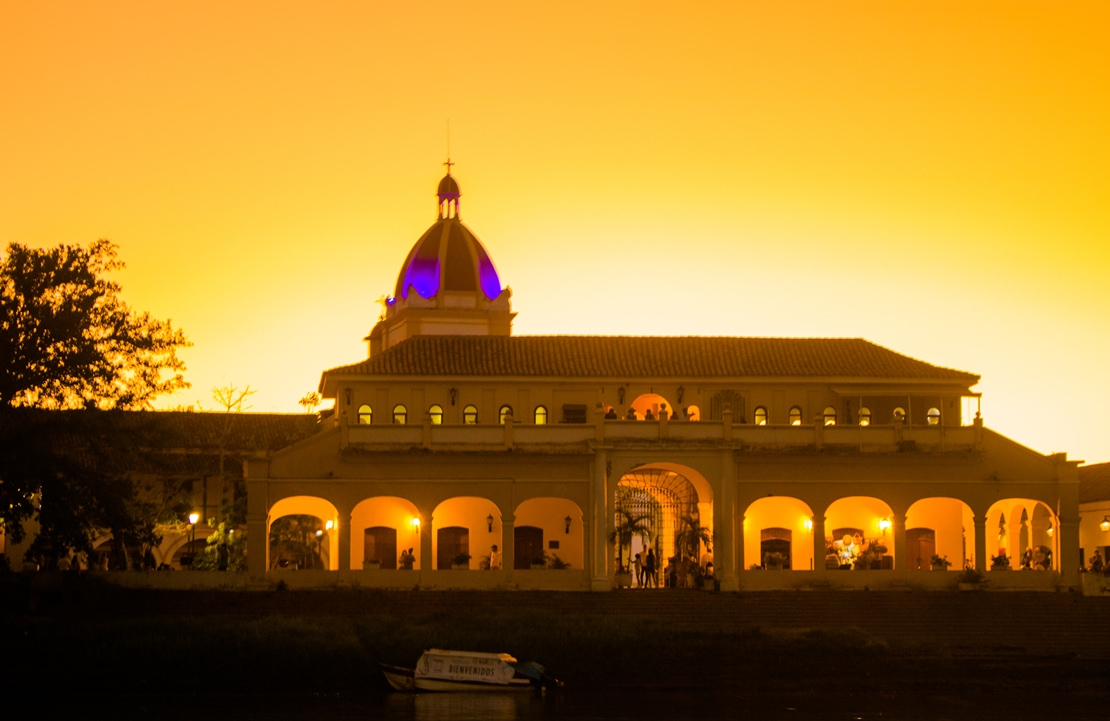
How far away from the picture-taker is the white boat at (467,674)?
41.4m

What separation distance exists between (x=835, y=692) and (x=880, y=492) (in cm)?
1353

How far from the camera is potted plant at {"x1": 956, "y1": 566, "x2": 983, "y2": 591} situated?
5209 cm

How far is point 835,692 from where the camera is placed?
42625 millimetres

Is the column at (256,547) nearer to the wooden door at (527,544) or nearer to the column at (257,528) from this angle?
the column at (257,528)

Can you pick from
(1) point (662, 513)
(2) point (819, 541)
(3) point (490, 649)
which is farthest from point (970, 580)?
(3) point (490, 649)

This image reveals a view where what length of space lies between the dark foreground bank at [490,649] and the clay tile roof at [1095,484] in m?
15.5

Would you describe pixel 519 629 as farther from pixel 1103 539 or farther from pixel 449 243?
pixel 449 243

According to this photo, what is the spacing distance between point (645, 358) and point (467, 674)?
20785 mm

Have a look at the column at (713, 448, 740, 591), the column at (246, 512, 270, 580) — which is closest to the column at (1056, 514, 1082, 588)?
the column at (713, 448, 740, 591)

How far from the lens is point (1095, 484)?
64500 millimetres

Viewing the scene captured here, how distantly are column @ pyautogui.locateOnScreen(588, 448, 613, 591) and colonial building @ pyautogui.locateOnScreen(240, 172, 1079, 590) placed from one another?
0.07 m

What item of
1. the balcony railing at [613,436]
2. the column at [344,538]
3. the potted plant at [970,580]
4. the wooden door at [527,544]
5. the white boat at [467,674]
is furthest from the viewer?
the wooden door at [527,544]

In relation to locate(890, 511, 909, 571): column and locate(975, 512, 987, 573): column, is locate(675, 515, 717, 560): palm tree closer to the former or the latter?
locate(890, 511, 909, 571): column

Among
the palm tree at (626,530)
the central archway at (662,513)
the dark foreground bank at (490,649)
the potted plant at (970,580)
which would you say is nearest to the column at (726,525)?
the central archway at (662,513)
